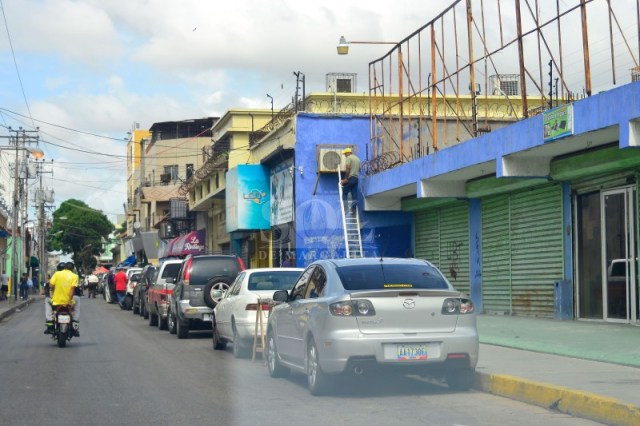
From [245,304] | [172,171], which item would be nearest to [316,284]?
[245,304]

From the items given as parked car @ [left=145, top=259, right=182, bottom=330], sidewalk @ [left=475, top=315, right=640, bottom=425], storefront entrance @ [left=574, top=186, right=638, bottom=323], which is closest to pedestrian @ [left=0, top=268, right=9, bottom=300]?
parked car @ [left=145, top=259, right=182, bottom=330]

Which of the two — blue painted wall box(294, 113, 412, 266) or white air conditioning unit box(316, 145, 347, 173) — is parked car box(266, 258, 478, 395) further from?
blue painted wall box(294, 113, 412, 266)

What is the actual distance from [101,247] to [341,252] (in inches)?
3776

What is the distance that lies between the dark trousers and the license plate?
66.8ft

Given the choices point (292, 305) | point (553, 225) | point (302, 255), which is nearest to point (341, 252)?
point (302, 255)

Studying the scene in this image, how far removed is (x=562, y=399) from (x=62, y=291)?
1185 centimetres

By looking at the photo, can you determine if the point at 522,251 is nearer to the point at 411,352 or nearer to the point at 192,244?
the point at 411,352

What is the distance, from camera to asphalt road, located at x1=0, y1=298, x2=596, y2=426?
31.1 ft

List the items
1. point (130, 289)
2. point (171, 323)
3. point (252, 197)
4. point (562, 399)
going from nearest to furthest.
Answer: point (562, 399) < point (171, 323) < point (252, 197) < point (130, 289)

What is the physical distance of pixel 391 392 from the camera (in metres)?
11.5

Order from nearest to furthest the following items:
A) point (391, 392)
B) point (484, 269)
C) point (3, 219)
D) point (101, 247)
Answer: point (391, 392) → point (484, 269) → point (3, 219) → point (101, 247)

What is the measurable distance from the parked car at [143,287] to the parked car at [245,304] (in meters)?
13.6

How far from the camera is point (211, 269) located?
71.6 feet

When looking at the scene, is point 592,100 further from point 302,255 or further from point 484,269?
point 302,255
